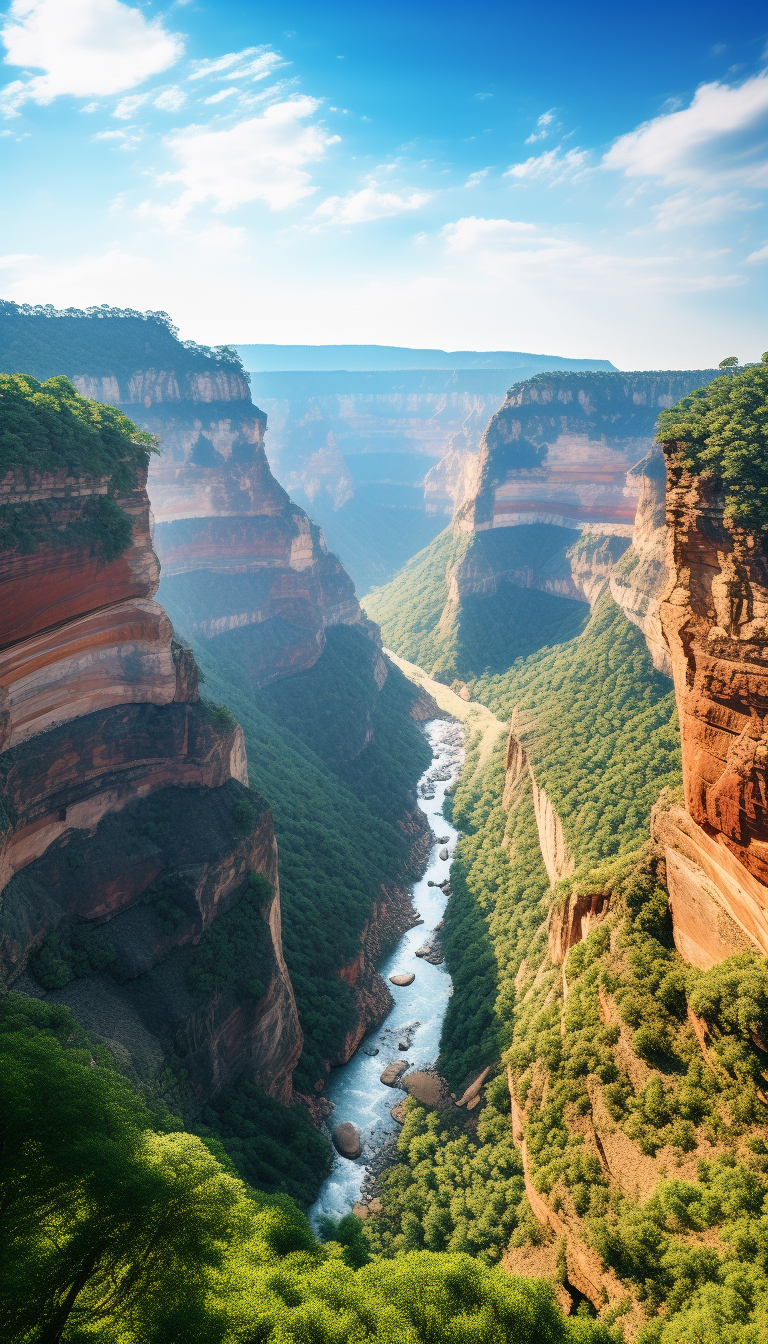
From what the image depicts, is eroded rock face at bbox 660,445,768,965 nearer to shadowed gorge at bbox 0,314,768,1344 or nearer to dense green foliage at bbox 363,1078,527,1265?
shadowed gorge at bbox 0,314,768,1344

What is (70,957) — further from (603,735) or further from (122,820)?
(603,735)

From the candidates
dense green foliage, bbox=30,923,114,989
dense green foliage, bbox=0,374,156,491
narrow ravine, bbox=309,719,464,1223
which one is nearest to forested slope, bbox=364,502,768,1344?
narrow ravine, bbox=309,719,464,1223

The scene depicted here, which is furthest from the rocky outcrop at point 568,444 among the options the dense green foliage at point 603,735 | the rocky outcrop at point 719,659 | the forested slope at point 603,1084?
the rocky outcrop at point 719,659

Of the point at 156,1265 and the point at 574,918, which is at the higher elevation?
the point at 156,1265

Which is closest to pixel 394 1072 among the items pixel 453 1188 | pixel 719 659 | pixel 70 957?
pixel 453 1188

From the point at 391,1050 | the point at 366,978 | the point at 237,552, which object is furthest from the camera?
the point at 237,552

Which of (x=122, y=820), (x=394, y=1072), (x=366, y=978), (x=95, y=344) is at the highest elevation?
(x=95, y=344)

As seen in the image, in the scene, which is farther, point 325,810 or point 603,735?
point 325,810

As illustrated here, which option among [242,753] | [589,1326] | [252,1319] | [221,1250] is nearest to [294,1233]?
[221,1250]
